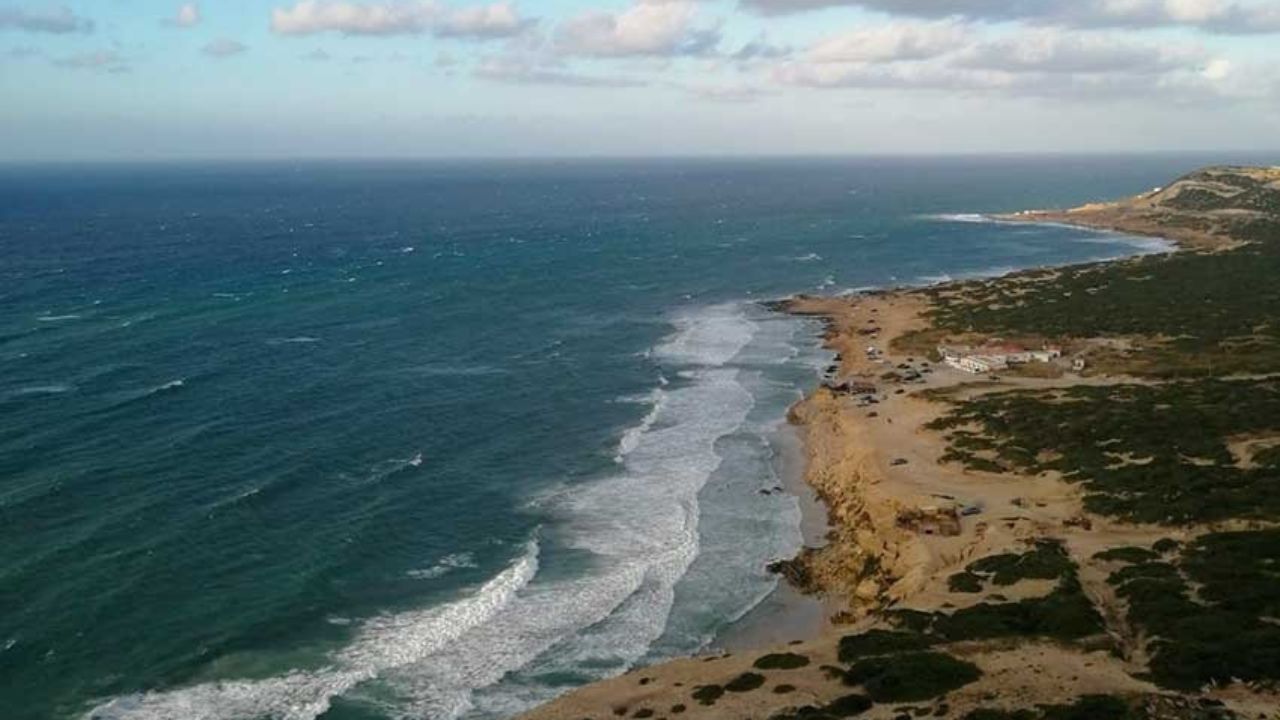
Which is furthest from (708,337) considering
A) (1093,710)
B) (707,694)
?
(1093,710)

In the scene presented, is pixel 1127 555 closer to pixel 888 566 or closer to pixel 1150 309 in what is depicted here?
pixel 888 566

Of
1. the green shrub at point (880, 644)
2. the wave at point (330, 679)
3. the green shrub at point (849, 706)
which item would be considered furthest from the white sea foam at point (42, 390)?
the green shrub at point (849, 706)

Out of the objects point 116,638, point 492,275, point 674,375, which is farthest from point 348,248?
point 116,638

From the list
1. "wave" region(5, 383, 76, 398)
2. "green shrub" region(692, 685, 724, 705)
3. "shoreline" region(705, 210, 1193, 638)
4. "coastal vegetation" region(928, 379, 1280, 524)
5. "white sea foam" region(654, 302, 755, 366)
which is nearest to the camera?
"green shrub" region(692, 685, 724, 705)

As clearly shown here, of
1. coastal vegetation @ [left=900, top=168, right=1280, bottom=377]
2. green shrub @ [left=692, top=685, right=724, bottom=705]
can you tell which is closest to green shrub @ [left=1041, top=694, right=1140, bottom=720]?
green shrub @ [left=692, top=685, right=724, bottom=705]

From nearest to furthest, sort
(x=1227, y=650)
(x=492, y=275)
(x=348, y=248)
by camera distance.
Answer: (x=1227, y=650), (x=492, y=275), (x=348, y=248)

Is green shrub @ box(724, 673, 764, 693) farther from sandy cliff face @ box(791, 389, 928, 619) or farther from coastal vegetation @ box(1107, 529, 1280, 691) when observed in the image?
coastal vegetation @ box(1107, 529, 1280, 691)

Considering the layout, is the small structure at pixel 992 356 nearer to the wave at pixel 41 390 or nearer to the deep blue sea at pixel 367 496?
the deep blue sea at pixel 367 496

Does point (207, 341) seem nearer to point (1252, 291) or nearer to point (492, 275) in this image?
point (492, 275)
